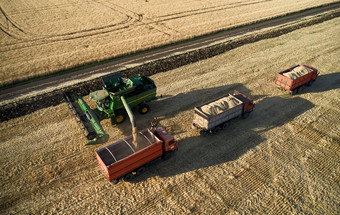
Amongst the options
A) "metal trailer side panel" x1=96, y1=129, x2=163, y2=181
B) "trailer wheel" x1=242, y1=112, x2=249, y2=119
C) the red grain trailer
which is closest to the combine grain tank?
"trailer wheel" x1=242, y1=112, x2=249, y2=119

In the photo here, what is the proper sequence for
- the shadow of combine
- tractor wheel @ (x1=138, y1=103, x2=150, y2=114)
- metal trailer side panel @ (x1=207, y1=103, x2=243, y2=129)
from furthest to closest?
tractor wheel @ (x1=138, y1=103, x2=150, y2=114) < metal trailer side panel @ (x1=207, y1=103, x2=243, y2=129) < the shadow of combine

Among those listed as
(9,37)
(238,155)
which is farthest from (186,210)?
(9,37)

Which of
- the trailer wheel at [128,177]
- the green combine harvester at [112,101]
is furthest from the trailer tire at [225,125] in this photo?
the trailer wheel at [128,177]

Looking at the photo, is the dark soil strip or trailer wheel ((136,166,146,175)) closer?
trailer wheel ((136,166,146,175))

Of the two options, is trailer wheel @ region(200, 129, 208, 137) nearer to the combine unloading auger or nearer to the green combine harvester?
the green combine harvester

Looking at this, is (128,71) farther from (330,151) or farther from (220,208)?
(330,151)

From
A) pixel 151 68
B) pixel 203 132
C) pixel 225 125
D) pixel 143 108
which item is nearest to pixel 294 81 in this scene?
pixel 225 125
